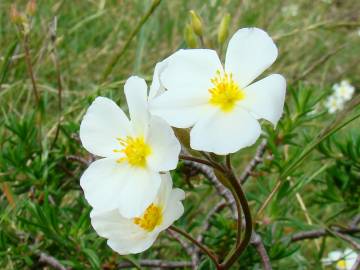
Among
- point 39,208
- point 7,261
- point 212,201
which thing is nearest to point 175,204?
point 39,208

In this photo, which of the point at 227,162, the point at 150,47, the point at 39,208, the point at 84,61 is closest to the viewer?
the point at 227,162

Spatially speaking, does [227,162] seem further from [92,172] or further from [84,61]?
[84,61]

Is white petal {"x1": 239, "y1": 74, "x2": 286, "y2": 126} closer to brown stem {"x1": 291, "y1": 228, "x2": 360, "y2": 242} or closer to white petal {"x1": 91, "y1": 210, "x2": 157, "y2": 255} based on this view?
white petal {"x1": 91, "y1": 210, "x2": 157, "y2": 255}

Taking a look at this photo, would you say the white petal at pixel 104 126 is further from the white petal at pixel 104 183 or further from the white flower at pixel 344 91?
the white flower at pixel 344 91

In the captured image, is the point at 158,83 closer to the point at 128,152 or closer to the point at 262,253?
the point at 128,152

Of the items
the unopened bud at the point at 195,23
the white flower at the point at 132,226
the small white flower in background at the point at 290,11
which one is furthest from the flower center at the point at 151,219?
the small white flower in background at the point at 290,11

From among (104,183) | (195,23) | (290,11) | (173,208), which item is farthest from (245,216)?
(290,11)

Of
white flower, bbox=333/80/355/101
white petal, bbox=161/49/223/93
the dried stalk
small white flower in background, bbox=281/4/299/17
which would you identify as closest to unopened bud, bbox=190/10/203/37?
white petal, bbox=161/49/223/93
